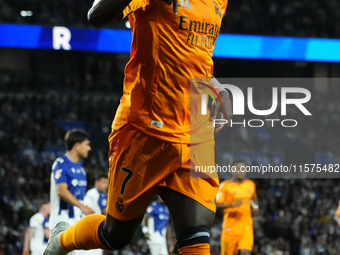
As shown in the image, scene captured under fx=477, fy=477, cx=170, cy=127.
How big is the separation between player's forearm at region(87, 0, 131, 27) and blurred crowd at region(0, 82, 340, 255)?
10.1 meters

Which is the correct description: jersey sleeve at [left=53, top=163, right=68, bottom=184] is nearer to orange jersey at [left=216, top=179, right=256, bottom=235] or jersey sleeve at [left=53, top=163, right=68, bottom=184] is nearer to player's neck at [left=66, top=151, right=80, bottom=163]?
player's neck at [left=66, top=151, right=80, bottom=163]

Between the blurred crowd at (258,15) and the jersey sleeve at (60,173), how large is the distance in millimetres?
13320

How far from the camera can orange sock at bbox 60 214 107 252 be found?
9.66 feet

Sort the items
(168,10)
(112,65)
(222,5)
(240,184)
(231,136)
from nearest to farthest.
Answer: (168,10)
(222,5)
(240,184)
(231,136)
(112,65)

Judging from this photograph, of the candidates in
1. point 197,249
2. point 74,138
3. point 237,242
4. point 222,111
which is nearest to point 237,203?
point 237,242

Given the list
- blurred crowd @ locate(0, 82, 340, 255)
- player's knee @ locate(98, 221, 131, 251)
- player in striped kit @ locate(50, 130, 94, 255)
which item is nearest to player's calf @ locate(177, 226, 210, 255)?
player's knee @ locate(98, 221, 131, 251)

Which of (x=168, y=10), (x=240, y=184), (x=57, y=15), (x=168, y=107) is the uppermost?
(x=57, y=15)

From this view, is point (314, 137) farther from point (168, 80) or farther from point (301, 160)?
point (168, 80)

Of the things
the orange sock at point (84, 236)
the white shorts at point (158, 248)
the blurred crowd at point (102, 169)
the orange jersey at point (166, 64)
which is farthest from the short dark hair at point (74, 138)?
the blurred crowd at point (102, 169)

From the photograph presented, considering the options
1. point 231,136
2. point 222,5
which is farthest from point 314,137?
point 222,5

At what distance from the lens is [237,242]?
734 centimetres

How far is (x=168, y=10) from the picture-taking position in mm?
2650

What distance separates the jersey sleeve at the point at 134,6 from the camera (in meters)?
2.55

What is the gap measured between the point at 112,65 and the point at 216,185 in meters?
19.2
